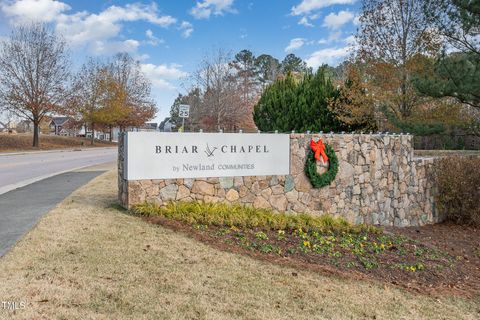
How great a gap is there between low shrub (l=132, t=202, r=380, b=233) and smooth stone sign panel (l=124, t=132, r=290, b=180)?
661 millimetres

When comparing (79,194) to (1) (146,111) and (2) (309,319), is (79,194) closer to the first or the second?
(2) (309,319)

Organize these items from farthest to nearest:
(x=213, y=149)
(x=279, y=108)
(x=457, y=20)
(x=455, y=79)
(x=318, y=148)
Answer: (x=279, y=108) → (x=457, y=20) → (x=455, y=79) → (x=318, y=148) → (x=213, y=149)

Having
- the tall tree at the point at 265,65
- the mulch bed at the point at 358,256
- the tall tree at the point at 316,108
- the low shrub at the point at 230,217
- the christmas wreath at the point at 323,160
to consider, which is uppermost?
the tall tree at the point at 265,65

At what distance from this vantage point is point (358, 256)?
6.12 metres

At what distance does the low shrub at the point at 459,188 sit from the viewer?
12.1 m

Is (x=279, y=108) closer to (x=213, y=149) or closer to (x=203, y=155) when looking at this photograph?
(x=213, y=149)

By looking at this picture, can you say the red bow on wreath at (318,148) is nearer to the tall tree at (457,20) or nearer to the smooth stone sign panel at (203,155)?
the smooth stone sign panel at (203,155)

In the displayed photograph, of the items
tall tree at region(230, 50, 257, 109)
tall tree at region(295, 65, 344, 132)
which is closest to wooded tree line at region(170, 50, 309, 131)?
tall tree at region(230, 50, 257, 109)

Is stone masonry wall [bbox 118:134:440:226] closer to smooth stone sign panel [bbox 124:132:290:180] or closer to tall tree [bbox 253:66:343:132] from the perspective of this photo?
smooth stone sign panel [bbox 124:132:290:180]

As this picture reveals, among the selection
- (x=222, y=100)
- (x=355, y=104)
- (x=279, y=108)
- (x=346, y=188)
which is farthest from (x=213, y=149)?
(x=222, y=100)

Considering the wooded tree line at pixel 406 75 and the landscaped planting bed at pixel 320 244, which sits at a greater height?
the wooded tree line at pixel 406 75

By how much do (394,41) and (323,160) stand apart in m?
8.86

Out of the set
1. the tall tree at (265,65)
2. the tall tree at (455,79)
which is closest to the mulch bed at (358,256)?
the tall tree at (455,79)

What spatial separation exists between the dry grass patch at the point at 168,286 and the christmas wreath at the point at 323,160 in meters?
4.25
